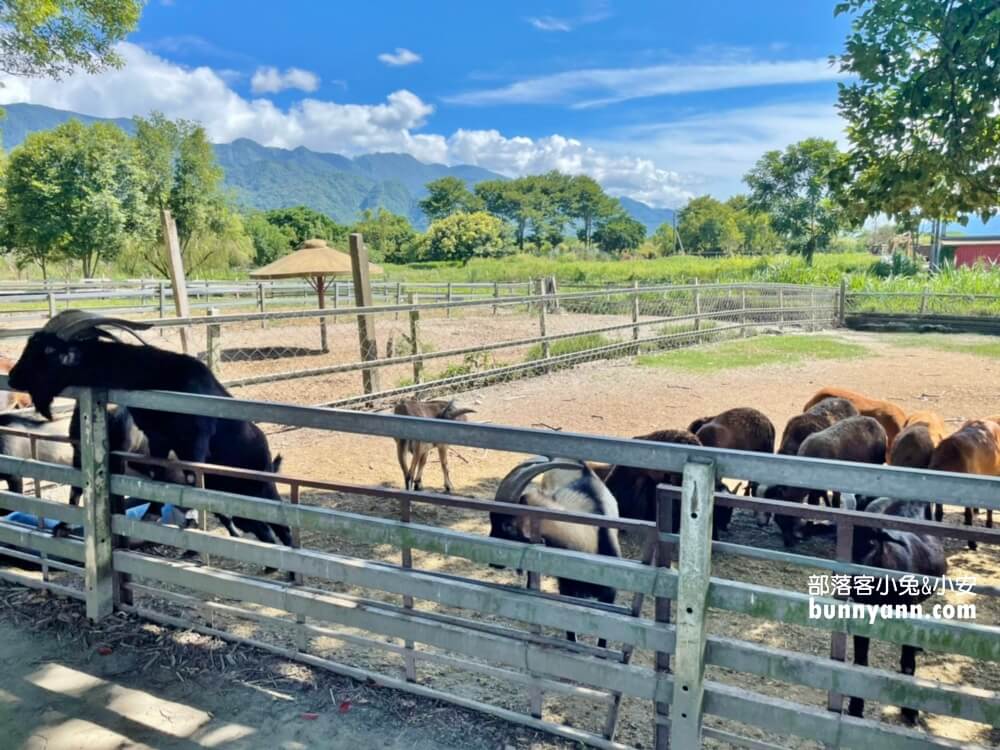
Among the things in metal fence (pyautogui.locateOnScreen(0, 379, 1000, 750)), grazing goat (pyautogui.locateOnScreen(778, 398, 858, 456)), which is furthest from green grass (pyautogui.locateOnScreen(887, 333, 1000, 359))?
metal fence (pyautogui.locateOnScreen(0, 379, 1000, 750))

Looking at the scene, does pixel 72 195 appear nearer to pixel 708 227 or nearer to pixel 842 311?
pixel 842 311

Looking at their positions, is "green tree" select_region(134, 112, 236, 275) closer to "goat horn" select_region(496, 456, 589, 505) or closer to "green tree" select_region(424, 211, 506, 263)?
"green tree" select_region(424, 211, 506, 263)

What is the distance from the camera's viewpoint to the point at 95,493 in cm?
290

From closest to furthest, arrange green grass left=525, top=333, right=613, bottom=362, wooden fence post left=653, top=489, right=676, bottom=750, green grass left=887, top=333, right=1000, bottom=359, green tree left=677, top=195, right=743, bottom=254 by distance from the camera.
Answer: wooden fence post left=653, top=489, right=676, bottom=750 → green grass left=525, top=333, right=613, bottom=362 → green grass left=887, top=333, right=1000, bottom=359 → green tree left=677, top=195, right=743, bottom=254

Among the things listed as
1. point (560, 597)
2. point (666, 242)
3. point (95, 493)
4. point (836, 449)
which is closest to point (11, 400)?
point (95, 493)

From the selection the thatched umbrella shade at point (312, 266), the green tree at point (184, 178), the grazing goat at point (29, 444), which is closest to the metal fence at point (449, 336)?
the grazing goat at point (29, 444)

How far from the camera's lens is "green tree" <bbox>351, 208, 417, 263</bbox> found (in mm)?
71688

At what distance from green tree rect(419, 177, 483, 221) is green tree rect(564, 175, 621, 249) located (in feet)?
44.0

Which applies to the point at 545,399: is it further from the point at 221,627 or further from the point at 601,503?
the point at 221,627

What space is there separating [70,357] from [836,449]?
16.3 feet

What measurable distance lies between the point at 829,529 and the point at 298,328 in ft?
48.8

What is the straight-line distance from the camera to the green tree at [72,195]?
27797 millimetres

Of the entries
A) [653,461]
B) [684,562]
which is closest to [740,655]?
[684,562]

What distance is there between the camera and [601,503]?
383 cm
